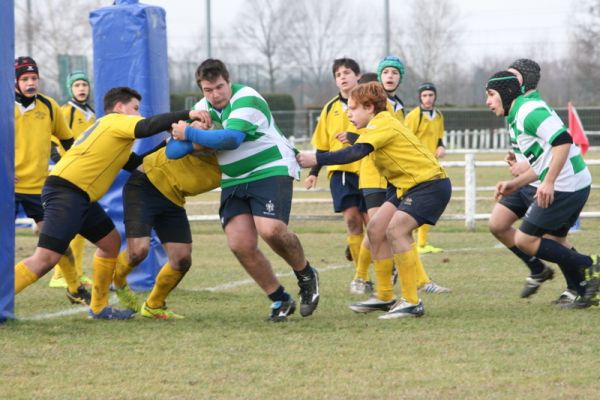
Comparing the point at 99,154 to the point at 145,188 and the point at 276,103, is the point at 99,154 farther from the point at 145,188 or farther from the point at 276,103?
the point at 276,103

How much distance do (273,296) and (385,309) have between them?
0.96 meters

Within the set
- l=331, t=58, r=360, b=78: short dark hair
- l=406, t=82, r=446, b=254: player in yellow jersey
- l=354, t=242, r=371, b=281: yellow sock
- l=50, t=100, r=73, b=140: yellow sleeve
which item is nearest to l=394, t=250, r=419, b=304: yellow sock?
l=354, t=242, r=371, b=281: yellow sock

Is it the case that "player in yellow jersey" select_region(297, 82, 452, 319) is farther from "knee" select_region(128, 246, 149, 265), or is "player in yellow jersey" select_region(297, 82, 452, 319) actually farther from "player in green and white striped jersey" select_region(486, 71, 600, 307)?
"knee" select_region(128, 246, 149, 265)

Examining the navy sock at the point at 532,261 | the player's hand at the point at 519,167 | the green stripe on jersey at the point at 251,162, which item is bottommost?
the navy sock at the point at 532,261

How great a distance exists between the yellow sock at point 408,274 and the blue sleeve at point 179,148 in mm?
1646

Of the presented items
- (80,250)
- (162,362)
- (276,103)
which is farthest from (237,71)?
(162,362)

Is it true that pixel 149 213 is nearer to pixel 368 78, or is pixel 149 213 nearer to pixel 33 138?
pixel 33 138

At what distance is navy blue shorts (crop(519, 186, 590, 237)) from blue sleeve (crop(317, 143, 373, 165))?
138 centimetres

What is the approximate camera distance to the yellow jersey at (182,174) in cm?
789

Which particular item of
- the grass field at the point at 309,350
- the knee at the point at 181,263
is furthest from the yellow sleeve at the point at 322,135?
the knee at the point at 181,263

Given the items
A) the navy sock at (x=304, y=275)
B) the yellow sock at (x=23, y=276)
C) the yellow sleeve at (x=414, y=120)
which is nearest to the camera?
the yellow sock at (x=23, y=276)

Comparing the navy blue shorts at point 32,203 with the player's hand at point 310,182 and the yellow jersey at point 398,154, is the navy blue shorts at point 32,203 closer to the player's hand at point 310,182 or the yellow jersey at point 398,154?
the player's hand at point 310,182

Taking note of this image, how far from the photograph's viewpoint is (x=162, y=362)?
20.5 feet

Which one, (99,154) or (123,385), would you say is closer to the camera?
(123,385)
